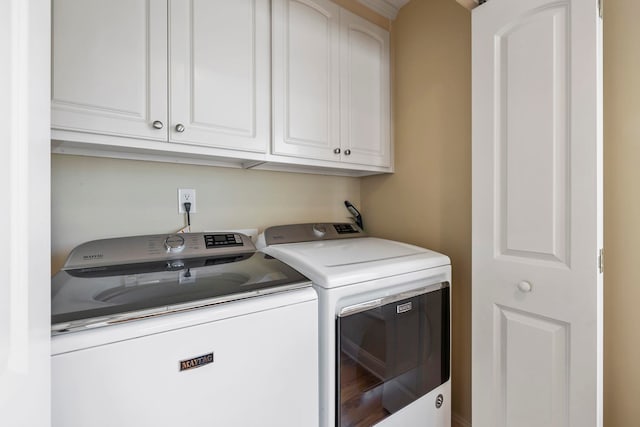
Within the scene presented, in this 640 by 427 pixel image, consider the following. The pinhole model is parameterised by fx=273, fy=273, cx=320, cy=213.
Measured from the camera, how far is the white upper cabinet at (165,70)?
950 mm

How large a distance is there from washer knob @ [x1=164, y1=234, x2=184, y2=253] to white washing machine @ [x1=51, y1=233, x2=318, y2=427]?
142 millimetres

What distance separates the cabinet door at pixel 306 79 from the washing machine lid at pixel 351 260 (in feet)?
1.64

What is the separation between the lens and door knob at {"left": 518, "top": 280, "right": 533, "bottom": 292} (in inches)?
41.9

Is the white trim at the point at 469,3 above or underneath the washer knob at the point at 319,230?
above

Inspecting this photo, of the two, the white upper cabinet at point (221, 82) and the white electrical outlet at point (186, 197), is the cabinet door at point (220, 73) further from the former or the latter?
the white electrical outlet at point (186, 197)

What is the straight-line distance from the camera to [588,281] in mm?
934

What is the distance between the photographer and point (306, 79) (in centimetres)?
143

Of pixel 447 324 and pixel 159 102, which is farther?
pixel 447 324

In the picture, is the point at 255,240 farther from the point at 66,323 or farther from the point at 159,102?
the point at 66,323

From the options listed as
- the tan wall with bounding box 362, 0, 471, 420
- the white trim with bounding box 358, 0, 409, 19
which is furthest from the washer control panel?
the white trim with bounding box 358, 0, 409, 19
